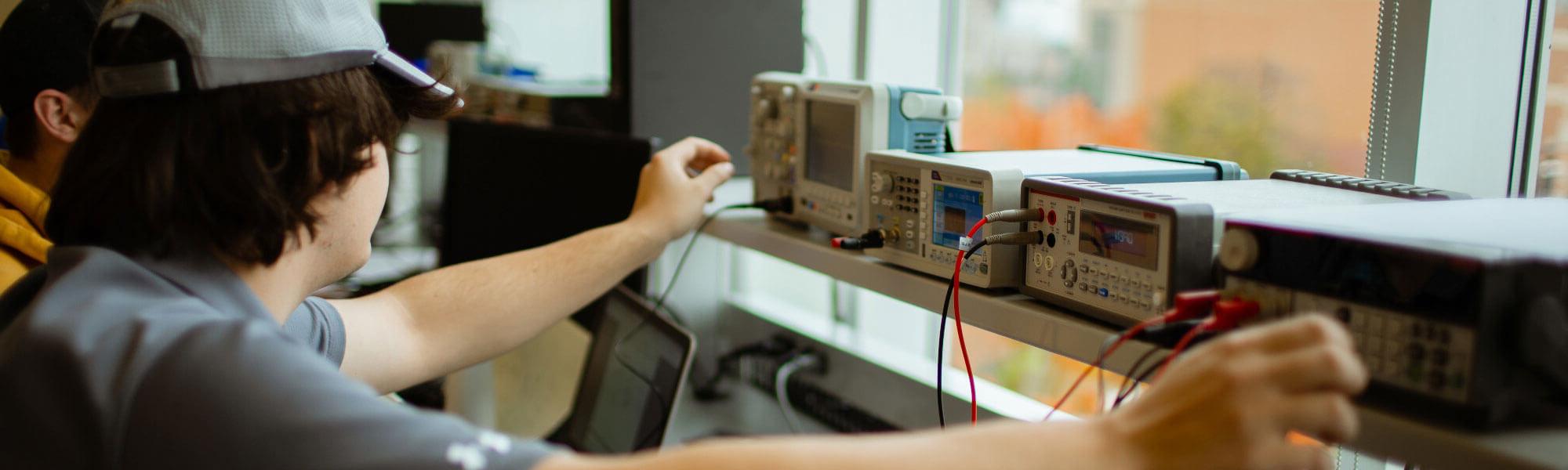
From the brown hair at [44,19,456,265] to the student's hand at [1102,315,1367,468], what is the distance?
0.69 meters

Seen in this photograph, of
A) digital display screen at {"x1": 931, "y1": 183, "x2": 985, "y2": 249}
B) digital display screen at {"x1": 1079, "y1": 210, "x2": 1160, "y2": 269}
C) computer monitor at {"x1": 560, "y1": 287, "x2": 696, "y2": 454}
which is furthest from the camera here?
computer monitor at {"x1": 560, "y1": 287, "x2": 696, "y2": 454}

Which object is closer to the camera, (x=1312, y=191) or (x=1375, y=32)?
(x=1312, y=191)

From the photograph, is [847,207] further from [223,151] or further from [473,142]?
[473,142]

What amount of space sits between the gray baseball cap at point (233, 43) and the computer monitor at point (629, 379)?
77cm

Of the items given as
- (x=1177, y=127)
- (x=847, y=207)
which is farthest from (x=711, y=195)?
(x=1177, y=127)

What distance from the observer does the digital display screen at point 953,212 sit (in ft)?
3.93

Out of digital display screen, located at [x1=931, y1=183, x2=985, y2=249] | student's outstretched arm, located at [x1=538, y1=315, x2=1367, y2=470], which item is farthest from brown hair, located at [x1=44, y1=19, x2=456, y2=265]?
digital display screen, located at [x1=931, y1=183, x2=985, y2=249]

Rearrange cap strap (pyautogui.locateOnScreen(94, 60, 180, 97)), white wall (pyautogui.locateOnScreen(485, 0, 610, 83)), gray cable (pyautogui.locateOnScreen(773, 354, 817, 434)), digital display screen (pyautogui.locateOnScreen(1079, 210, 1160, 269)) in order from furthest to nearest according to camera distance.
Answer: white wall (pyautogui.locateOnScreen(485, 0, 610, 83)), gray cable (pyautogui.locateOnScreen(773, 354, 817, 434)), digital display screen (pyautogui.locateOnScreen(1079, 210, 1160, 269)), cap strap (pyautogui.locateOnScreen(94, 60, 180, 97))

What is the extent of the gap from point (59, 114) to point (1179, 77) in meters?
3.01

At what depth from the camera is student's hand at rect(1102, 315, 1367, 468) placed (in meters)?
0.63

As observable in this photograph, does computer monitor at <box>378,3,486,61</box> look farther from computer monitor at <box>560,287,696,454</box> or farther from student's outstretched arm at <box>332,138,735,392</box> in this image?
student's outstretched arm at <box>332,138,735,392</box>

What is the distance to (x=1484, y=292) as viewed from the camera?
0.70 meters

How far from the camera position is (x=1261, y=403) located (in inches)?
25.1

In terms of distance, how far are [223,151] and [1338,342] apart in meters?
0.81
